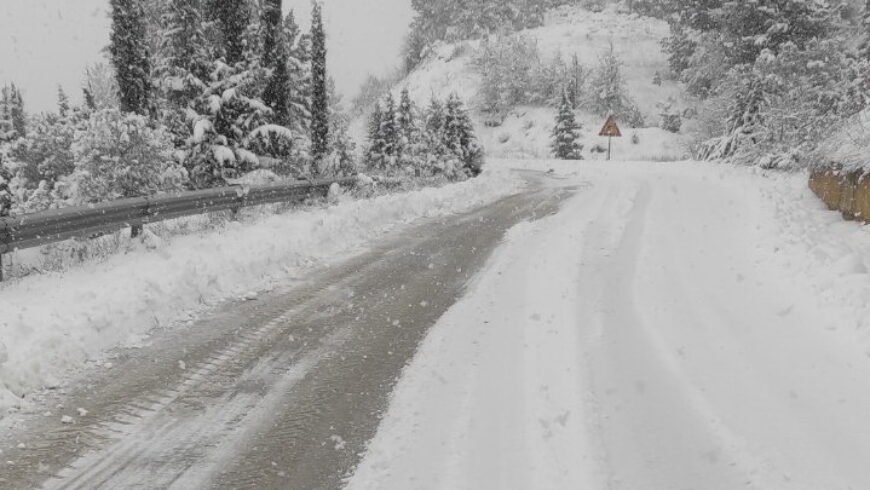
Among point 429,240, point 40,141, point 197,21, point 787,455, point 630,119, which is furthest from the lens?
point 630,119

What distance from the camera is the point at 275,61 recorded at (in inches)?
719

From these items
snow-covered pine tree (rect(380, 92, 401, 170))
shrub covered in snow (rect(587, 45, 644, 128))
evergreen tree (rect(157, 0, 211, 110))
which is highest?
shrub covered in snow (rect(587, 45, 644, 128))

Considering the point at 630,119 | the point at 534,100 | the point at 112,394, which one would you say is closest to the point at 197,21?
the point at 112,394

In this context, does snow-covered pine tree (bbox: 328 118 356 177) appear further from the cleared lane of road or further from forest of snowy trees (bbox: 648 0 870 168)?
the cleared lane of road

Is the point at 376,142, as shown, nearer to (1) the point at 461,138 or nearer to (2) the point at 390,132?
(2) the point at 390,132

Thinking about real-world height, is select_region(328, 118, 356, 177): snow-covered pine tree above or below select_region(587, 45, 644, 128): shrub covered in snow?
below

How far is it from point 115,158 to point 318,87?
882 cm

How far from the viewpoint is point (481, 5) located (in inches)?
2689

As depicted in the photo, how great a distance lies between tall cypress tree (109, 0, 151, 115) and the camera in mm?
20625

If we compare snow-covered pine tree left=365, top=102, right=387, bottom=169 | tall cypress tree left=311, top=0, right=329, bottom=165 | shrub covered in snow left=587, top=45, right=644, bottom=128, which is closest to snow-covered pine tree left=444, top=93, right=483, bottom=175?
snow-covered pine tree left=365, top=102, right=387, bottom=169

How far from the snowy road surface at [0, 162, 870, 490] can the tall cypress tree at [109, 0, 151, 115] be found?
17084 mm

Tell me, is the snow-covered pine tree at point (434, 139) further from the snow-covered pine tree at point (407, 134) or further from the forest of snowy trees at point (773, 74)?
the forest of snowy trees at point (773, 74)

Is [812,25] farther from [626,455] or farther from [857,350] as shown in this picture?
[626,455]

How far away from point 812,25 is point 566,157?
16.0 metres
